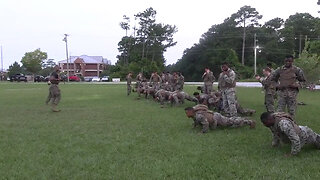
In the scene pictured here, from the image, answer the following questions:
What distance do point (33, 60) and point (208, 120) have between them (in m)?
89.6

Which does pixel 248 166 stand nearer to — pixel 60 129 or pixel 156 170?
pixel 156 170

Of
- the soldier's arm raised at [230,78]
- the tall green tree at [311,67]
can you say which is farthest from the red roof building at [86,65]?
the soldier's arm raised at [230,78]

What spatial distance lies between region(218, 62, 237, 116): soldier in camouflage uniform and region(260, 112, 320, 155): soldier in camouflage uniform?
423cm

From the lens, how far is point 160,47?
85.6 m

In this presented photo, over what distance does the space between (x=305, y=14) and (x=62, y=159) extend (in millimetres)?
85145

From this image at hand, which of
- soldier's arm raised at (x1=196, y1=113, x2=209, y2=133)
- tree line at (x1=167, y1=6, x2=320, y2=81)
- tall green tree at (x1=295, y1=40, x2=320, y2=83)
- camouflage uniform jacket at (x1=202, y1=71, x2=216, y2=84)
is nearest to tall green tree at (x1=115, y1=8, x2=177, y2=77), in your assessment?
tree line at (x1=167, y1=6, x2=320, y2=81)

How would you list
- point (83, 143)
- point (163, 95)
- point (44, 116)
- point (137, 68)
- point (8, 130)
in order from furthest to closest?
point (137, 68), point (163, 95), point (44, 116), point (8, 130), point (83, 143)

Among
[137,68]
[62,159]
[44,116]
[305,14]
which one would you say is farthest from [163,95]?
[305,14]

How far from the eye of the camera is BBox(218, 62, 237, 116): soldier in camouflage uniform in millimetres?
11734

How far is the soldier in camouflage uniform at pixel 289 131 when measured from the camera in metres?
6.93

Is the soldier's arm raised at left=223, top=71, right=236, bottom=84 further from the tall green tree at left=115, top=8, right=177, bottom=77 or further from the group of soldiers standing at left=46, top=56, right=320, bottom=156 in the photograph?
the tall green tree at left=115, top=8, right=177, bottom=77

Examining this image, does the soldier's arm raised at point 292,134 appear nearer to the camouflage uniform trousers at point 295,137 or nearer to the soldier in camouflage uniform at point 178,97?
the camouflage uniform trousers at point 295,137

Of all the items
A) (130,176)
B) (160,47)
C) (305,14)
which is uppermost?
(305,14)

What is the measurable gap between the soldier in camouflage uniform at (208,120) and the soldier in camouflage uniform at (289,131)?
2767 mm
